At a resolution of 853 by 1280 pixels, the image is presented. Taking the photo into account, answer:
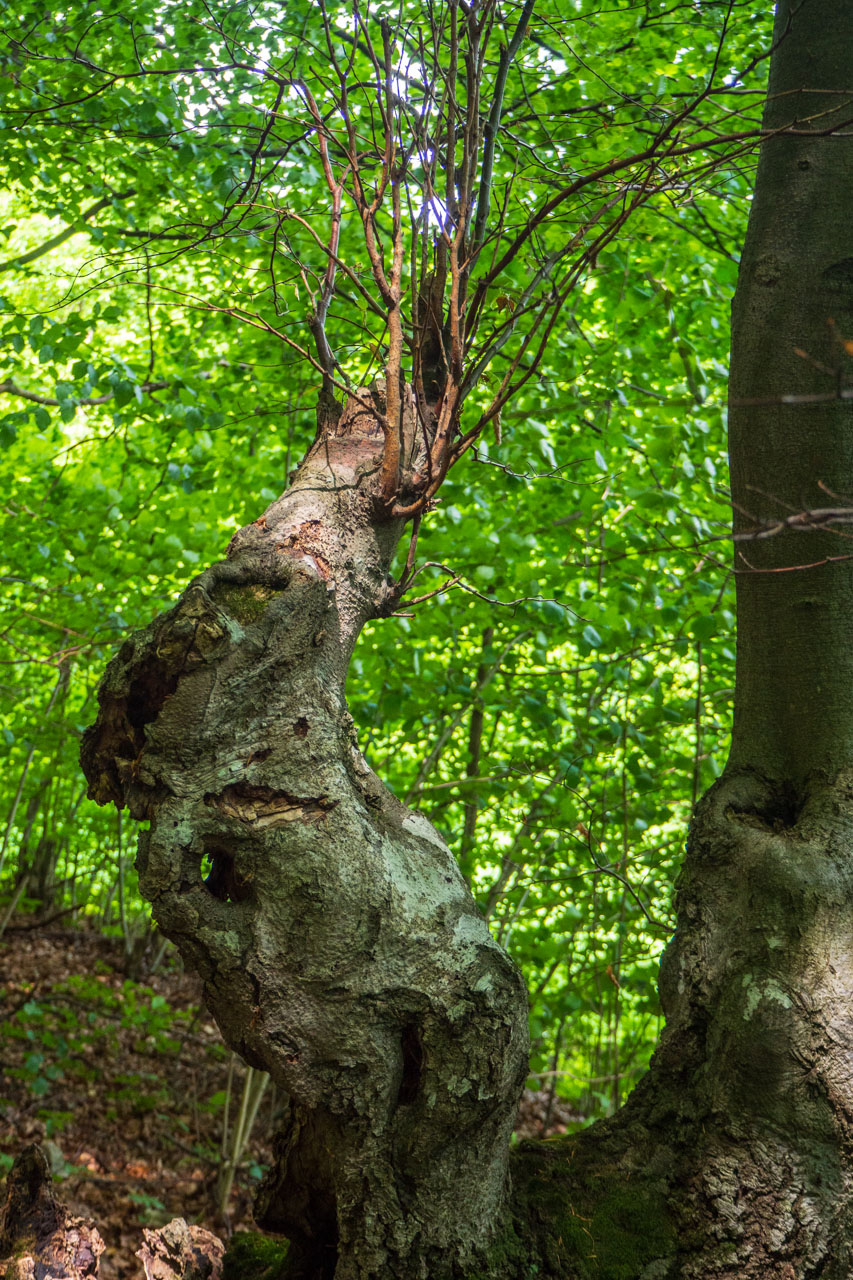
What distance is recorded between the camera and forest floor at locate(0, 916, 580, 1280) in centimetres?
443

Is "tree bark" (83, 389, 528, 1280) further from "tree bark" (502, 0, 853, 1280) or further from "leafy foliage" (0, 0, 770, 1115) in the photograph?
"leafy foliage" (0, 0, 770, 1115)

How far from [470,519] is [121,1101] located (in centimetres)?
435

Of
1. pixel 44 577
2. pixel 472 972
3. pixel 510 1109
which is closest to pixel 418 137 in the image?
pixel 472 972

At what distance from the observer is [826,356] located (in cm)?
206

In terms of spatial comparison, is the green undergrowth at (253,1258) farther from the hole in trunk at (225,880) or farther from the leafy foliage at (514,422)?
the leafy foliage at (514,422)

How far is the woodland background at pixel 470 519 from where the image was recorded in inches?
139

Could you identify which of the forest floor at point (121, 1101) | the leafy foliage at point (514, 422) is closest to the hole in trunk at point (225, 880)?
the leafy foliage at point (514, 422)

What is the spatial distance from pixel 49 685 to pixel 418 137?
5.83 m

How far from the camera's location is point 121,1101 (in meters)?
5.56

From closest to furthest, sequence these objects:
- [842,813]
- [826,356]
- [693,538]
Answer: [842,813]
[826,356]
[693,538]

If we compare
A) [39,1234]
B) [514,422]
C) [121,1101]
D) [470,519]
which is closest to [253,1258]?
[39,1234]

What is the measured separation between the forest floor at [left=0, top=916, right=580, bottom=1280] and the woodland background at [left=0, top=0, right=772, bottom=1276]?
0.03 metres

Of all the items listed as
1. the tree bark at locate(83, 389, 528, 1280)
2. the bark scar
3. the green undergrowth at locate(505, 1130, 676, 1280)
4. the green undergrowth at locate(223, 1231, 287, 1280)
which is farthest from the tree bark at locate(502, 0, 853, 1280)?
the bark scar

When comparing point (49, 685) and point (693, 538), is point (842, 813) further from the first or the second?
point (49, 685)
